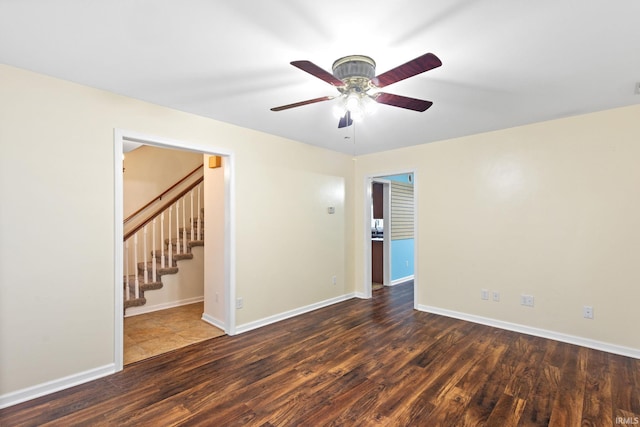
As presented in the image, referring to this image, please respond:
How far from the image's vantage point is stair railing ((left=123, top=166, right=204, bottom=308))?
4372mm

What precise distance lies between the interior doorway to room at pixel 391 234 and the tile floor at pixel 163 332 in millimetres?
2913

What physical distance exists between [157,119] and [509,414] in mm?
3728

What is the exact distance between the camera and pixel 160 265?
4.64 metres

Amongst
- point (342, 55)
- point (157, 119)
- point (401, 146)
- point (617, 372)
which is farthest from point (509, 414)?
point (157, 119)

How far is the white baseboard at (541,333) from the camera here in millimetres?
2936

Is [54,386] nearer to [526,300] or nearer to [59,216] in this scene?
[59,216]

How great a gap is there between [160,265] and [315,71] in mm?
4139

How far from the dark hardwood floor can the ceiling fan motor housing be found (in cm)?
223

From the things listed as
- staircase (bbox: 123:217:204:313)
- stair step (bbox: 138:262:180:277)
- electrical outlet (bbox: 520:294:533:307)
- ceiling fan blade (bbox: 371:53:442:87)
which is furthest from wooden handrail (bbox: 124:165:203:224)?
electrical outlet (bbox: 520:294:533:307)

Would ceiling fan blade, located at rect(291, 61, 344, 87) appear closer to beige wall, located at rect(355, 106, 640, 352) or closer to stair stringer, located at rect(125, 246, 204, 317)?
beige wall, located at rect(355, 106, 640, 352)

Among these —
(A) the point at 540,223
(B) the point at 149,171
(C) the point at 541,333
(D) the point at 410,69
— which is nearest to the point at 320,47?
(D) the point at 410,69

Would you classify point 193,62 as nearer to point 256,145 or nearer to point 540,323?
point 256,145

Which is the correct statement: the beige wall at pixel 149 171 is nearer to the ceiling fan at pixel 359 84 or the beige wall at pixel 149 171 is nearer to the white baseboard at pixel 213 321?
the white baseboard at pixel 213 321

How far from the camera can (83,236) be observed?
2.48 m
